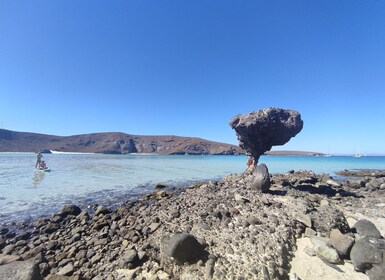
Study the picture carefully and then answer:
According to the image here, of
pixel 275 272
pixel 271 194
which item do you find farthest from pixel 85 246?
pixel 271 194

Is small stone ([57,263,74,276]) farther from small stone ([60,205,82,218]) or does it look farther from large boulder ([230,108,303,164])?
large boulder ([230,108,303,164])

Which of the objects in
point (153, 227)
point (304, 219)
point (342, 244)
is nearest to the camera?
point (342, 244)

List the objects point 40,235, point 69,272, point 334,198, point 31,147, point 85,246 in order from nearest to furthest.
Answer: point 69,272
point 85,246
point 40,235
point 334,198
point 31,147

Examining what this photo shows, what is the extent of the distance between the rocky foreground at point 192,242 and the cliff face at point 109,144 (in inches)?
6470

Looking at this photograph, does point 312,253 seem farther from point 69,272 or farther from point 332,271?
point 69,272

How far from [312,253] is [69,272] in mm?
6968

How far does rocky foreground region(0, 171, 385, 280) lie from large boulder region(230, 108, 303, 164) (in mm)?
8891

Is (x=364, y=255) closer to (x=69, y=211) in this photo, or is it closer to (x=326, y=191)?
(x=326, y=191)

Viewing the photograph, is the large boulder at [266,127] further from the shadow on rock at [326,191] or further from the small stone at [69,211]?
the small stone at [69,211]

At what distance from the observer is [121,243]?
24.8ft

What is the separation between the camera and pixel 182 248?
5652mm

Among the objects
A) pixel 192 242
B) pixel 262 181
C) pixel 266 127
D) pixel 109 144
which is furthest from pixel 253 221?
pixel 109 144

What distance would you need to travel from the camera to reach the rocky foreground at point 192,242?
215 inches

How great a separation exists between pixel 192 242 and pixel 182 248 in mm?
328
